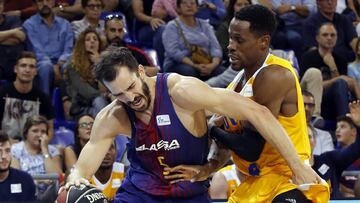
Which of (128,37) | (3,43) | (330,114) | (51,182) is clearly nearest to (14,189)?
(51,182)

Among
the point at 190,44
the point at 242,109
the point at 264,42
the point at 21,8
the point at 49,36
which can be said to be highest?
the point at 264,42

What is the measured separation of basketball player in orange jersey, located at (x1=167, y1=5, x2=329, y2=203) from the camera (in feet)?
16.0

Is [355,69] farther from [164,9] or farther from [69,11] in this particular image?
[69,11]

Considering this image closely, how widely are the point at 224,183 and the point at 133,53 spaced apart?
2.80m

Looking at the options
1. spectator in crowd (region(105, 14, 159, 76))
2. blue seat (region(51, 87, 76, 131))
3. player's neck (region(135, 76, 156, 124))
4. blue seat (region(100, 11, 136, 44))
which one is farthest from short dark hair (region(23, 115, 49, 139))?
player's neck (region(135, 76, 156, 124))

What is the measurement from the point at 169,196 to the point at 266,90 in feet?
2.62

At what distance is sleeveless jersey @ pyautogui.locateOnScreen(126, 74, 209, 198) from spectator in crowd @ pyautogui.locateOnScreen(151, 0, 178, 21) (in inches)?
215

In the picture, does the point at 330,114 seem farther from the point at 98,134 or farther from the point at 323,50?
the point at 98,134

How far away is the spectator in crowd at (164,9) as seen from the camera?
10.5 meters

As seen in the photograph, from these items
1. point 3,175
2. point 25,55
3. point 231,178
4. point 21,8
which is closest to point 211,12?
point 21,8

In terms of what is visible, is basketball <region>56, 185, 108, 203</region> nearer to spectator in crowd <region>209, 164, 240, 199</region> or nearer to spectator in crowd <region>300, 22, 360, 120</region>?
spectator in crowd <region>209, 164, 240, 199</region>

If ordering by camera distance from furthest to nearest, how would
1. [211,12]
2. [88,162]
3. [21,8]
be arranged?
[211,12]
[21,8]
[88,162]

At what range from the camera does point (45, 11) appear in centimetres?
972

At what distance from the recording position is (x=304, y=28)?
10430mm
